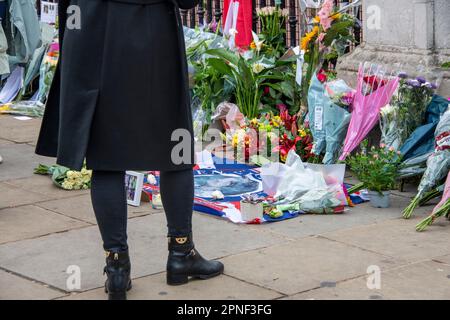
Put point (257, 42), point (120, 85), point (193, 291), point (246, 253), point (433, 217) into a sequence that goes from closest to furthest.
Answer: point (120, 85) < point (193, 291) < point (246, 253) < point (433, 217) < point (257, 42)

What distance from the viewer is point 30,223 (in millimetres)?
5379

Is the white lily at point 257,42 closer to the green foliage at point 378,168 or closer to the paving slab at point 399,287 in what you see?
the green foliage at point 378,168

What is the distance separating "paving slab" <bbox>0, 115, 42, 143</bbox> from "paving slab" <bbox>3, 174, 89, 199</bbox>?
52.7 inches

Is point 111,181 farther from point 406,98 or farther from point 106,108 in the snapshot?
point 406,98

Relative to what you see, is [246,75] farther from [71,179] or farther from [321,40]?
[71,179]

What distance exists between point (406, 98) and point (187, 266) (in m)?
2.30

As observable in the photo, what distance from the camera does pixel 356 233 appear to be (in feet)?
16.6

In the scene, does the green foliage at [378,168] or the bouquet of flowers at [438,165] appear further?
the green foliage at [378,168]

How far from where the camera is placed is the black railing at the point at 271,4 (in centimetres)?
747

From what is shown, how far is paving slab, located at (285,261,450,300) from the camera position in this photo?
4.06 meters

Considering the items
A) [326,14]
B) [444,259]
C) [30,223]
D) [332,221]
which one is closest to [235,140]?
[326,14]

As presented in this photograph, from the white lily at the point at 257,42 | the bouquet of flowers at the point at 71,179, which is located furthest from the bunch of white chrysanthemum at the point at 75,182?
the white lily at the point at 257,42

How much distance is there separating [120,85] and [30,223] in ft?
5.76

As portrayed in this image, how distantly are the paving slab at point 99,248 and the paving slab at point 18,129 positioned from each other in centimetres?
277
